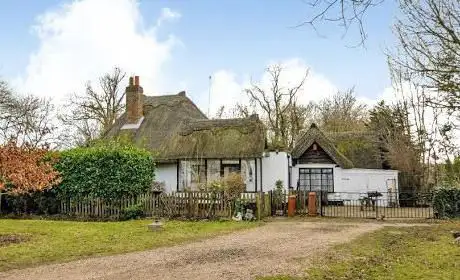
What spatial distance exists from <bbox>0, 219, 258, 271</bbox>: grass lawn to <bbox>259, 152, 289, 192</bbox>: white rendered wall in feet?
33.9

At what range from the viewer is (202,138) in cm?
2912

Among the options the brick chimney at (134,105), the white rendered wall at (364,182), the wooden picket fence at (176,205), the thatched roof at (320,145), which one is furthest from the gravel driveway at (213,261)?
the brick chimney at (134,105)

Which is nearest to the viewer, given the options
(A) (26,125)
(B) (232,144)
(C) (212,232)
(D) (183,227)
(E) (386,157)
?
(C) (212,232)

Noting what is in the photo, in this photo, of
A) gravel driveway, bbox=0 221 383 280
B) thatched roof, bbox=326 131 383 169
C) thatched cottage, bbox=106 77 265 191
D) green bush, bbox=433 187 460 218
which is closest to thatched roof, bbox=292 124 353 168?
thatched roof, bbox=326 131 383 169

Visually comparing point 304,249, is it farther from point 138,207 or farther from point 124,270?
point 138,207

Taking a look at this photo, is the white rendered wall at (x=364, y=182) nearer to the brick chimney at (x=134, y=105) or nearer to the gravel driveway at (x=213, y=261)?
the brick chimney at (x=134, y=105)

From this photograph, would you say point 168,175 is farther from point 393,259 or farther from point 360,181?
point 393,259

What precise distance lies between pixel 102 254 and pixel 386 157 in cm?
2461

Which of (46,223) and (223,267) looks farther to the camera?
(46,223)

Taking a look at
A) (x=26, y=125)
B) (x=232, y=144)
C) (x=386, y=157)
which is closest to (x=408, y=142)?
(x=386, y=157)

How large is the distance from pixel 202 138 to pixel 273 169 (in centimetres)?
485

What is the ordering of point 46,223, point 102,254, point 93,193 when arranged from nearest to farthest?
point 102,254 → point 46,223 → point 93,193

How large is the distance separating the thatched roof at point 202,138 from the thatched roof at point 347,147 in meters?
4.36

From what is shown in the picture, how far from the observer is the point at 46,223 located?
62.5 feet
